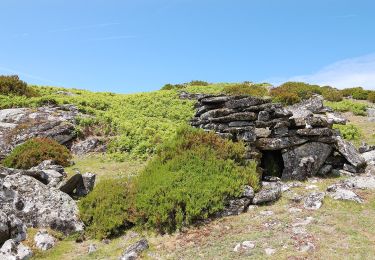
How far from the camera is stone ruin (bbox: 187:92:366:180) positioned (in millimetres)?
18109

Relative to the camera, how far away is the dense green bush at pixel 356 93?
41312 mm

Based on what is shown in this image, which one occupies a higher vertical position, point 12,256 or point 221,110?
point 221,110

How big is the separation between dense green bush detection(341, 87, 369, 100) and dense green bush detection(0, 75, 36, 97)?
33042mm

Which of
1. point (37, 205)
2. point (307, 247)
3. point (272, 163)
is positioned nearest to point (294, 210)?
point (307, 247)

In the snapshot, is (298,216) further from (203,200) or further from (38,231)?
(38,231)

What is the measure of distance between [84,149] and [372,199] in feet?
58.0

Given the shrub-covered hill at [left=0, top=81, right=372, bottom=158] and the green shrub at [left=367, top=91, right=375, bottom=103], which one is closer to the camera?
the shrub-covered hill at [left=0, top=81, right=372, bottom=158]

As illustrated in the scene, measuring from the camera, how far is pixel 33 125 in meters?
27.3

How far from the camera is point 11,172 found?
1656 centimetres

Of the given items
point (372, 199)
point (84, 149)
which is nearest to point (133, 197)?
point (372, 199)

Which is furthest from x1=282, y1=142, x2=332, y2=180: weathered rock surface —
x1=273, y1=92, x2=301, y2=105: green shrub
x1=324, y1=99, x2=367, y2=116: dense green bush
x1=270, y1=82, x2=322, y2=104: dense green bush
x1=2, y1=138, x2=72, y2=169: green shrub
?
x1=270, y1=82, x2=322, y2=104: dense green bush

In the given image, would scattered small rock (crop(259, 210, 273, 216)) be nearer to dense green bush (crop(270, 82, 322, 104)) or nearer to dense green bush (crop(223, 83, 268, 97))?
dense green bush (crop(270, 82, 322, 104))

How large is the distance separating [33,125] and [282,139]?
58.6 feet

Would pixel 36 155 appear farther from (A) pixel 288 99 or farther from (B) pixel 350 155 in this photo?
(A) pixel 288 99
